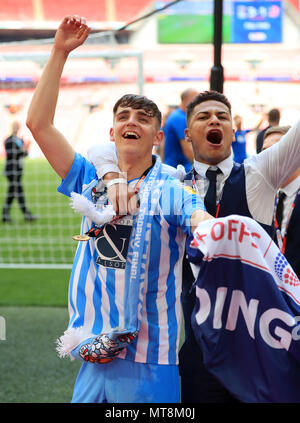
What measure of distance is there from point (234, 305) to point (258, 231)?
25 centimetres

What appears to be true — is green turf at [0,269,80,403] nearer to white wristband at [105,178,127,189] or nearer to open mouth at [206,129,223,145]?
white wristband at [105,178,127,189]

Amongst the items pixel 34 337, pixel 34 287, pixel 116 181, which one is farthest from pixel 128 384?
pixel 34 287

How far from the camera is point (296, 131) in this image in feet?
7.45

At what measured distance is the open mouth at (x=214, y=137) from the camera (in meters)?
2.50

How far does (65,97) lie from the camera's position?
21125 mm

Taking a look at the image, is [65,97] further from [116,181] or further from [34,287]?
[116,181]

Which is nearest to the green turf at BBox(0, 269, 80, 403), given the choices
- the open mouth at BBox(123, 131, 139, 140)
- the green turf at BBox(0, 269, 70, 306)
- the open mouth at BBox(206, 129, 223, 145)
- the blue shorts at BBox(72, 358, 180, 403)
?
the green turf at BBox(0, 269, 70, 306)

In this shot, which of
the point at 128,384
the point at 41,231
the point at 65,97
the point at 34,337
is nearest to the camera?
the point at 128,384

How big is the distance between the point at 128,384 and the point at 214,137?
104 centimetres

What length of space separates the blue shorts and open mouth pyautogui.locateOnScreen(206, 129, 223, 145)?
93 centimetres

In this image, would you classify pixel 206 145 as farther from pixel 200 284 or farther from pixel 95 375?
pixel 95 375

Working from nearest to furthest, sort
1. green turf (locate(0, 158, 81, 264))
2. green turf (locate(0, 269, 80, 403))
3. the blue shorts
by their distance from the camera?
the blue shorts < green turf (locate(0, 269, 80, 403)) < green turf (locate(0, 158, 81, 264))

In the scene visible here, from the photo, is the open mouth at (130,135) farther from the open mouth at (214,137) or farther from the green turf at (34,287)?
the green turf at (34,287)

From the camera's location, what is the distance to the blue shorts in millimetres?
2098
